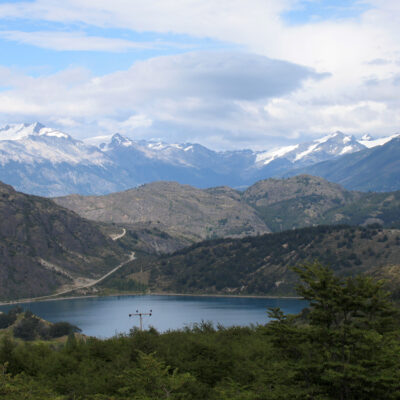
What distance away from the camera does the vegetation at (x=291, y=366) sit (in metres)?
47.4

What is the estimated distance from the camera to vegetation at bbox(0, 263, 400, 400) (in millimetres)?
47375

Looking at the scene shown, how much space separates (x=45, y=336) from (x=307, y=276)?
114747 millimetres

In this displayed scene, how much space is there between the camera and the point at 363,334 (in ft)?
157

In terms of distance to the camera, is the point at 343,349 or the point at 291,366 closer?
the point at 343,349

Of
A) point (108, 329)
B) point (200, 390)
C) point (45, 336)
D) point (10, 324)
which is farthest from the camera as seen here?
point (108, 329)

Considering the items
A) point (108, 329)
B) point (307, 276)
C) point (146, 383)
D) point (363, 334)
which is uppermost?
point (307, 276)

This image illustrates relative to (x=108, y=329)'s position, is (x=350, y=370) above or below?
above

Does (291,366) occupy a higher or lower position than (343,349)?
lower

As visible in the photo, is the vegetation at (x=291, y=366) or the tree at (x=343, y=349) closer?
the tree at (x=343, y=349)

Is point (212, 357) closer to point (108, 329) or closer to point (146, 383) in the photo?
point (146, 383)

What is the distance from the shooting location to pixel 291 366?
51312mm

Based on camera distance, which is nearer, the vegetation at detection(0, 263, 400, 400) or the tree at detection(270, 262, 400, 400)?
the tree at detection(270, 262, 400, 400)

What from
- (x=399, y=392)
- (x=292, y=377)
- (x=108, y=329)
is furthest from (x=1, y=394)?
(x=108, y=329)

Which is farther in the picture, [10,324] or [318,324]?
[10,324]
